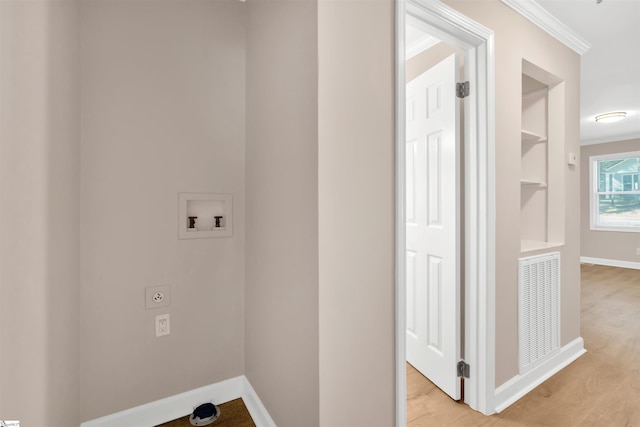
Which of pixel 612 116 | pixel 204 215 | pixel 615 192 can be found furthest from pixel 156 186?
pixel 615 192

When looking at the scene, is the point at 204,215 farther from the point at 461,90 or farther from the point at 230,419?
the point at 461,90

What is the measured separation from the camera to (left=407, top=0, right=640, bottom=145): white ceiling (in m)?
2.07

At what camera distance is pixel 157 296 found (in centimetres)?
163

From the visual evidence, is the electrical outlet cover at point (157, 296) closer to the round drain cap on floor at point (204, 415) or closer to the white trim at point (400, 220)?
the round drain cap on floor at point (204, 415)

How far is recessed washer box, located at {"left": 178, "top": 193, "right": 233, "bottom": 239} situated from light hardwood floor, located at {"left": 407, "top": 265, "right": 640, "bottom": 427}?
5.31ft

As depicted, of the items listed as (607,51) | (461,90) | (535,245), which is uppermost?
(607,51)

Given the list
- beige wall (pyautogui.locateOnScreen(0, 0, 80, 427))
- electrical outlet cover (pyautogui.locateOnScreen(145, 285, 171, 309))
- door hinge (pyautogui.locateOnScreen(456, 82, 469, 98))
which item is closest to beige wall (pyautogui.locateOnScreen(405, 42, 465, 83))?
door hinge (pyautogui.locateOnScreen(456, 82, 469, 98))

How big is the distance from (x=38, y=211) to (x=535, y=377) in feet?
9.67

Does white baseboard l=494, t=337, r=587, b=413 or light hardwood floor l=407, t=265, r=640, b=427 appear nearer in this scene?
light hardwood floor l=407, t=265, r=640, b=427

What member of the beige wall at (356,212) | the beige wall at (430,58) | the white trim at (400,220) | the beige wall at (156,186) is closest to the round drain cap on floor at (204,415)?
the beige wall at (156,186)

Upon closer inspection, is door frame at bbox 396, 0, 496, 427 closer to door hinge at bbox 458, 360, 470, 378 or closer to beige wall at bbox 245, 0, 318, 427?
door hinge at bbox 458, 360, 470, 378

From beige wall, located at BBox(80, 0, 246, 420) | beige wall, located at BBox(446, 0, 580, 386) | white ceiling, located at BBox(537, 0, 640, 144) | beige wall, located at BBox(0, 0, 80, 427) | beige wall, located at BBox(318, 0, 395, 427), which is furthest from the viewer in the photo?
white ceiling, located at BBox(537, 0, 640, 144)

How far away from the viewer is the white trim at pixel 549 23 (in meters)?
1.95

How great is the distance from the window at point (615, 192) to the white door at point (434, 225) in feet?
21.6
